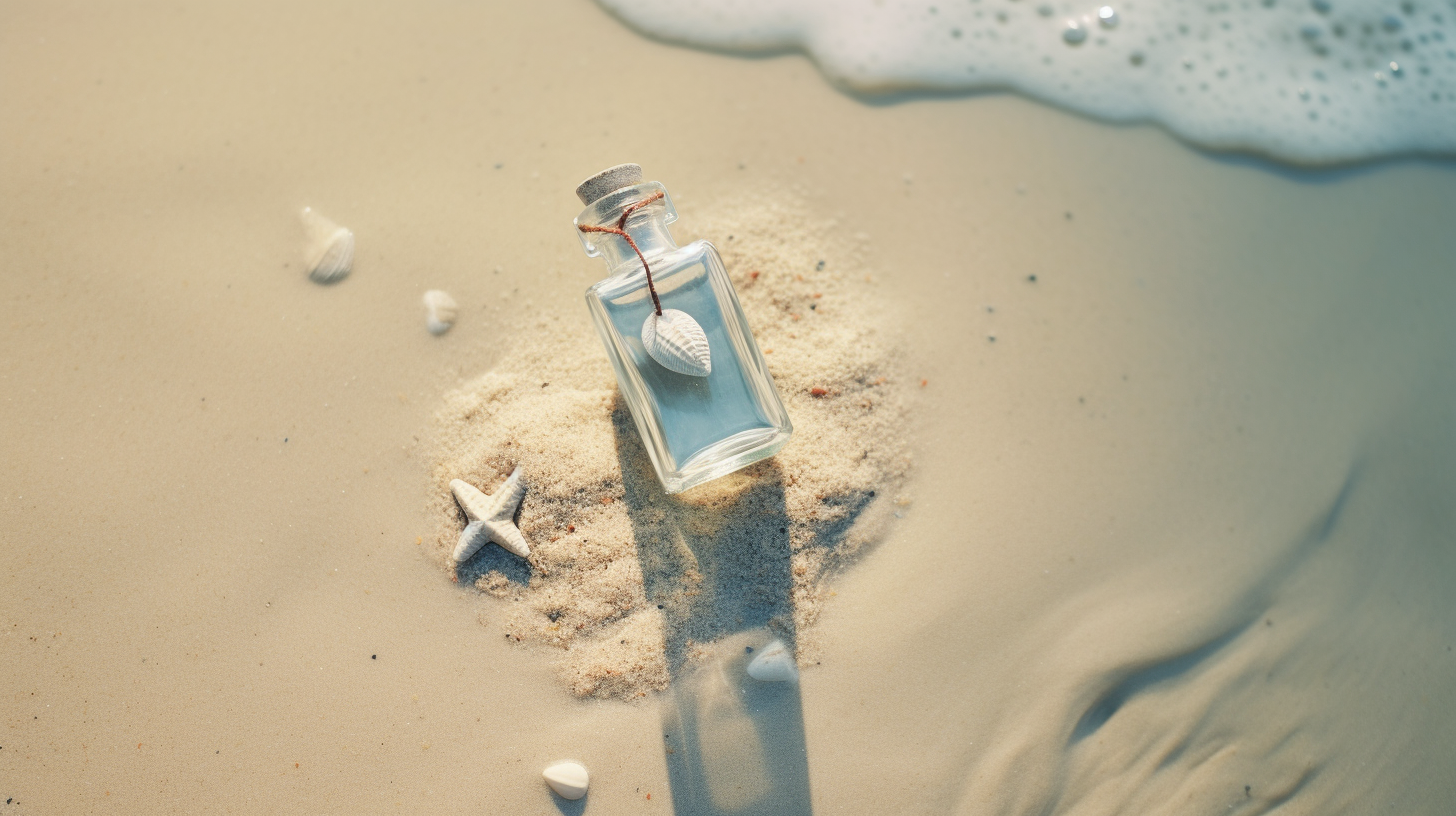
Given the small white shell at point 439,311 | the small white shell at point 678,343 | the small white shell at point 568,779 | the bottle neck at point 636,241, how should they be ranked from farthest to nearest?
the small white shell at point 439,311
the small white shell at point 568,779
the bottle neck at point 636,241
the small white shell at point 678,343

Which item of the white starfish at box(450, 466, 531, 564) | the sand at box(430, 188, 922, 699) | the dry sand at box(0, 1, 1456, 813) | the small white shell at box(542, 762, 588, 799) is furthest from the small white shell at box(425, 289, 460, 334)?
the small white shell at box(542, 762, 588, 799)

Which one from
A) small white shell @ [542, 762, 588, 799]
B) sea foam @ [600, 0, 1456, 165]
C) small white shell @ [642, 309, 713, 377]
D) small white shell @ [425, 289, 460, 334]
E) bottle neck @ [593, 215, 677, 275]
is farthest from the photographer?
sea foam @ [600, 0, 1456, 165]

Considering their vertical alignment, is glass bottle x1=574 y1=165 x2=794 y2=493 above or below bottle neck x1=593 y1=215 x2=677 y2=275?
below

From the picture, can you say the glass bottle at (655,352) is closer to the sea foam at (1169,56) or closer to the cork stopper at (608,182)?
the cork stopper at (608,182)

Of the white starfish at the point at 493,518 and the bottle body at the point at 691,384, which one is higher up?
the bottle body at the point at 691,384

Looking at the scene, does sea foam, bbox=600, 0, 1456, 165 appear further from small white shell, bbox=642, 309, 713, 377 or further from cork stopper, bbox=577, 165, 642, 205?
small white shell, bbox=642, 309, 713, 377

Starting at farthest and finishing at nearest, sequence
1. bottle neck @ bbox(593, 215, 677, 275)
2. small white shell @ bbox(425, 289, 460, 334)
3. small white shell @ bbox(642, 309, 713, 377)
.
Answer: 1. small white shell @ bbox(425, 289, 460, 334)
2. bottle neck @ bbox(593, 215, 677, 275)
3. small white shell @ bbox(642, 309, 713, 377)

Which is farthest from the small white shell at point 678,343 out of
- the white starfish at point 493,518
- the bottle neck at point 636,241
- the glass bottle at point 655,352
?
the white starfish at point 493,518

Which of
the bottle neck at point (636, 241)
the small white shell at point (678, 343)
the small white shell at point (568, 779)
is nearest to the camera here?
the small white shell at point (678, 343)
